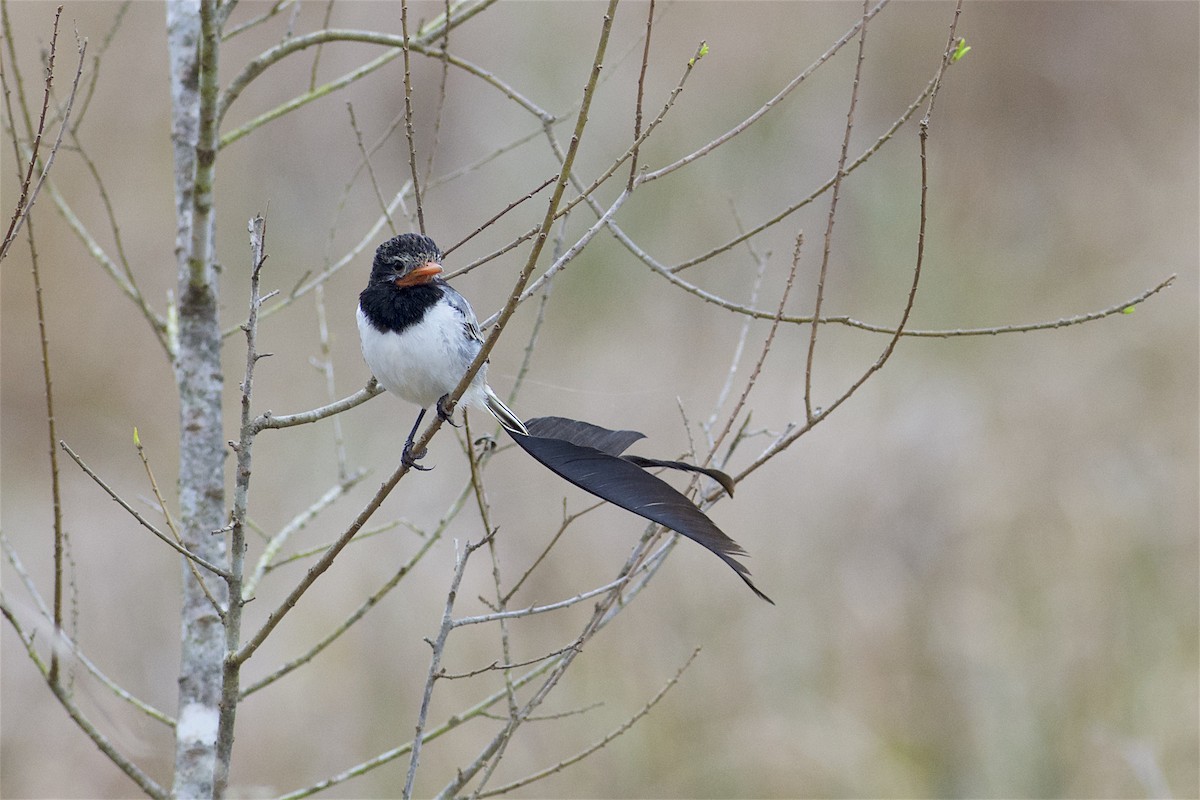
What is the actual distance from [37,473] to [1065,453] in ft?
25.9

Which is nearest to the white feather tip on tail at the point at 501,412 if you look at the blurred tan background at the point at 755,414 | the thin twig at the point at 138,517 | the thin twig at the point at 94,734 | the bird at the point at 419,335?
the bird at the point at 419,335

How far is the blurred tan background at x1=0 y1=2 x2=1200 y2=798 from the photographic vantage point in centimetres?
707

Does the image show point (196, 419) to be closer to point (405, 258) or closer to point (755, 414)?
point (405, 258)

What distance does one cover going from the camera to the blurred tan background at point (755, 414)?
707cm

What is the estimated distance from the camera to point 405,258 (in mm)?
2908

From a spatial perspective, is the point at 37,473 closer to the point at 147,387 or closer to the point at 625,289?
the point at 147,387

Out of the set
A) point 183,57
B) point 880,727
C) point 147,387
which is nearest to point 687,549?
point 880,727

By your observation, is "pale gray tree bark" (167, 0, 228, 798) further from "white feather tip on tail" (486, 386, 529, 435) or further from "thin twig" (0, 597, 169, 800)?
"white feather tip on tail" (486, 386, 529, 435)

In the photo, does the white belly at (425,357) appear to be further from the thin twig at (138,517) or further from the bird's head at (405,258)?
the thin twig at (138,517)

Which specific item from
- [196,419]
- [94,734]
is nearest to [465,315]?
[196,419]

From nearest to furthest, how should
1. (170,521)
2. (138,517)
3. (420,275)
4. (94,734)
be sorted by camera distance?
1. (138,517)
2. (170,521)
3. (94,734)
4. (420,275)

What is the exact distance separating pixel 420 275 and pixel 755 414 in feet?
18.3

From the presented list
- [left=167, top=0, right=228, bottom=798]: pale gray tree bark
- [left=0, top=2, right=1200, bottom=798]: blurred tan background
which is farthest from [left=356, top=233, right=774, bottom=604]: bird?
[left=0, top=2, right=1200, bottom=798]: blurred tan background

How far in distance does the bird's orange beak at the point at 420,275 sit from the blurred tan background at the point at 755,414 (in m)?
2.65
